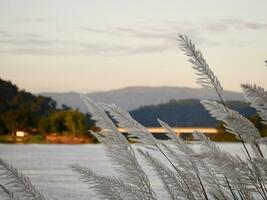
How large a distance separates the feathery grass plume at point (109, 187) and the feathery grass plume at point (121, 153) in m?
0.02

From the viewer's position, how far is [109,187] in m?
1.77

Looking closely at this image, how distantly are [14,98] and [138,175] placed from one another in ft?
396

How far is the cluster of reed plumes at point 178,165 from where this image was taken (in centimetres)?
155

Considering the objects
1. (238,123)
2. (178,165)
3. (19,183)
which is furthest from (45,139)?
(238,123)

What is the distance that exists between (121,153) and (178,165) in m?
0.27

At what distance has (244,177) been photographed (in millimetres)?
1532

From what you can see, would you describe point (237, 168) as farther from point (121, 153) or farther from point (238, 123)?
point (121, 153)

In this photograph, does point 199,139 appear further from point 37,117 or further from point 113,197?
point 37,117

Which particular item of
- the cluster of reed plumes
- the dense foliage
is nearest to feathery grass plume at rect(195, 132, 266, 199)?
the cluster of reed plumes

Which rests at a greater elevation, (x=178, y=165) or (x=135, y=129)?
(x=135, y=129)

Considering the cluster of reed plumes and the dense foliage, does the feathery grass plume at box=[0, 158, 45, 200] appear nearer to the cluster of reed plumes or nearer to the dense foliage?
the cluster of reed plumes

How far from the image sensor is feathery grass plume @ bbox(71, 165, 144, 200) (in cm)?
175

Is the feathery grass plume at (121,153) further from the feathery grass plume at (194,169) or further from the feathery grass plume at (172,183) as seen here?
the feathery grass plume at (194,169)

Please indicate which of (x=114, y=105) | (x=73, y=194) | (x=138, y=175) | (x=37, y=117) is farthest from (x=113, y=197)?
(x=37, y=117)
